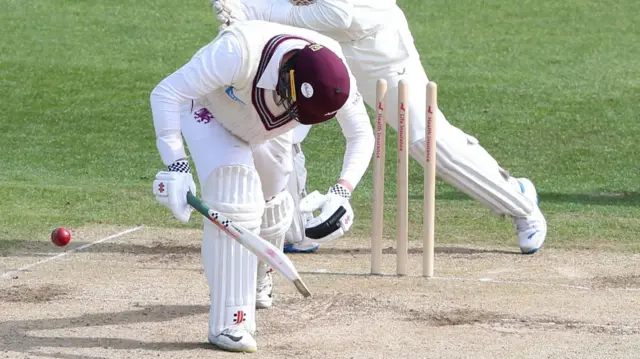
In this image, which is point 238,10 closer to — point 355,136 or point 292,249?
point 355,136

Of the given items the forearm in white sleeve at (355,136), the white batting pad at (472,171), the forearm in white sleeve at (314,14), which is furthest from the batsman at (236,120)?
the white batting pad at (472,171)

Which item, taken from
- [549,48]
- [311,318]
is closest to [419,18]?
[549,48]

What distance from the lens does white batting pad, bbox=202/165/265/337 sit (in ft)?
16.7

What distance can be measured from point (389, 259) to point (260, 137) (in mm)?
2281

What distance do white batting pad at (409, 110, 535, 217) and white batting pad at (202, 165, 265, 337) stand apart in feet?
7.62

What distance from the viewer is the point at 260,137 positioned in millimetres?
5203

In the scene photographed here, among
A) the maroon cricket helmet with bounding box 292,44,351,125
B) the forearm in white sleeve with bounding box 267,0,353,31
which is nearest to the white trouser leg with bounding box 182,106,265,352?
the maroon cricket helmet with bounding box 292,44,351,125

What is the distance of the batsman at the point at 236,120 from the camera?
4.89m

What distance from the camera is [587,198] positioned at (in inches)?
372

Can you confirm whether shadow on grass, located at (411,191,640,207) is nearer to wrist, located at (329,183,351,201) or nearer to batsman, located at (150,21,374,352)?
wrist, located at (329,183,351,201)

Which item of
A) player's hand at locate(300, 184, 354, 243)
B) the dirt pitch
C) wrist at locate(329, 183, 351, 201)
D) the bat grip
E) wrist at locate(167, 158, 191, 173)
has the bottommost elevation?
the dirt pitch

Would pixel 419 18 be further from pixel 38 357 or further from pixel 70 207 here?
pixel 38 357

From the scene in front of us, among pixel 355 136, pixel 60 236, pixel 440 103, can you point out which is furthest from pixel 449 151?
pixel 440 103

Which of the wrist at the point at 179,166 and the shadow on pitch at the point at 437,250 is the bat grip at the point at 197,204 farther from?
the shadow on pitch at the point at 437,250
